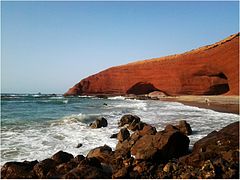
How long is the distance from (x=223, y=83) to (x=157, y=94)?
17359 millimetres

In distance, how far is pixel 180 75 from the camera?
62094mm

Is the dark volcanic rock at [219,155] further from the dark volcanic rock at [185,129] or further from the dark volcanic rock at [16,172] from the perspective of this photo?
the dark volcanic rock at [16,172]

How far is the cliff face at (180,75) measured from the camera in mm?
51594

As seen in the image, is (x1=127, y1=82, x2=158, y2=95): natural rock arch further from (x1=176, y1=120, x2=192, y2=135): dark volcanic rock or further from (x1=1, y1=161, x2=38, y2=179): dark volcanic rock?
(x1=1, y1=161, x2=38, y2=179): dark volcanic rock

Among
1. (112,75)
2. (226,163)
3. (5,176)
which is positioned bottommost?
(5,176)

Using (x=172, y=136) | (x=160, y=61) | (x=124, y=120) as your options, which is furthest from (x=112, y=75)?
(x=172, y=136)

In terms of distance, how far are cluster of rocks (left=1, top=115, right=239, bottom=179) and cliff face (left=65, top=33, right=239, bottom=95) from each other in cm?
4398

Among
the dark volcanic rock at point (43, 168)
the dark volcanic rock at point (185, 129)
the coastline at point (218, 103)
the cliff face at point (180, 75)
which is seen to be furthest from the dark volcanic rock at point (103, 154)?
the cliff face at point (180, 75)

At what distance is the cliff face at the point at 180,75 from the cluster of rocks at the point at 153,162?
4398cm

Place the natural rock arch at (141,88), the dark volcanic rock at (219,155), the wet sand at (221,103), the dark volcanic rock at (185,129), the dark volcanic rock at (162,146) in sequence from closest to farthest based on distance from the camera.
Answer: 1. the dark volcanic rock at (219,155)
2. the dark volcanic rock at (162,146)
3. the dark volcanic rock at (185,129)
4. the wet sand at (221,103)
5. the natural rock arch at (141,88)

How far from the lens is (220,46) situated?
5403cm

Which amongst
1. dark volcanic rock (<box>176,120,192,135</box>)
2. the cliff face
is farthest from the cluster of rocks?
the cliff face

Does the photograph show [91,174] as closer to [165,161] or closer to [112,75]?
[165,161]

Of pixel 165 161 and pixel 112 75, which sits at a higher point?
pixel 112 75
